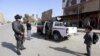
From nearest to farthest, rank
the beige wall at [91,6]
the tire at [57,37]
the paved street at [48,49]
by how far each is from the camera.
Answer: the paved street at [48,49] < the tire at [57,37] < the beige wall at [91,6]

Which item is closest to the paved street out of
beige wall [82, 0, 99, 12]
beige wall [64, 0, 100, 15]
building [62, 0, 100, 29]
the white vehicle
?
the white vehicle

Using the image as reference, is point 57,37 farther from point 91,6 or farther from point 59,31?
point 91,6

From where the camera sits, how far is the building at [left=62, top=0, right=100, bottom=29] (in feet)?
135

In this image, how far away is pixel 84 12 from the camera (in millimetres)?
45750

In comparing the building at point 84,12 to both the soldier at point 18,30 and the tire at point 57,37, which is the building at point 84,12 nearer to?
the tire at point 57,37

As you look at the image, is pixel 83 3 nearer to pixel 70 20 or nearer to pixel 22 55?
pixel 70 20

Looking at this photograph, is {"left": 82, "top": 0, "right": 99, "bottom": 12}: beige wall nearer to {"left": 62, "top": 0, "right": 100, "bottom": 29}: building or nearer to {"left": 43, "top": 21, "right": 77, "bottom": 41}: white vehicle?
{"left": 62, "top": 0, "right": 100, "bottom": 29}: building

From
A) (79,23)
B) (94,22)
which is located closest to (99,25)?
(94,22)

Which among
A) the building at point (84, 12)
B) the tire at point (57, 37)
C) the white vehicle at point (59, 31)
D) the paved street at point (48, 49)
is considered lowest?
the paved street at point (48, 49)

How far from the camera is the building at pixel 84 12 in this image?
135 ft

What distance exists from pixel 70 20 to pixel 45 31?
108ft

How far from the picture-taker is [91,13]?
4209cm

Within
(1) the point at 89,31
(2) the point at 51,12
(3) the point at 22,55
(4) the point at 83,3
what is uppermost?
(4) the point at 83,3

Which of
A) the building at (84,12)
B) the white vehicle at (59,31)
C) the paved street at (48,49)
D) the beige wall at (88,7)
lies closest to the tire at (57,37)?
the white vehicle at (59,31)
